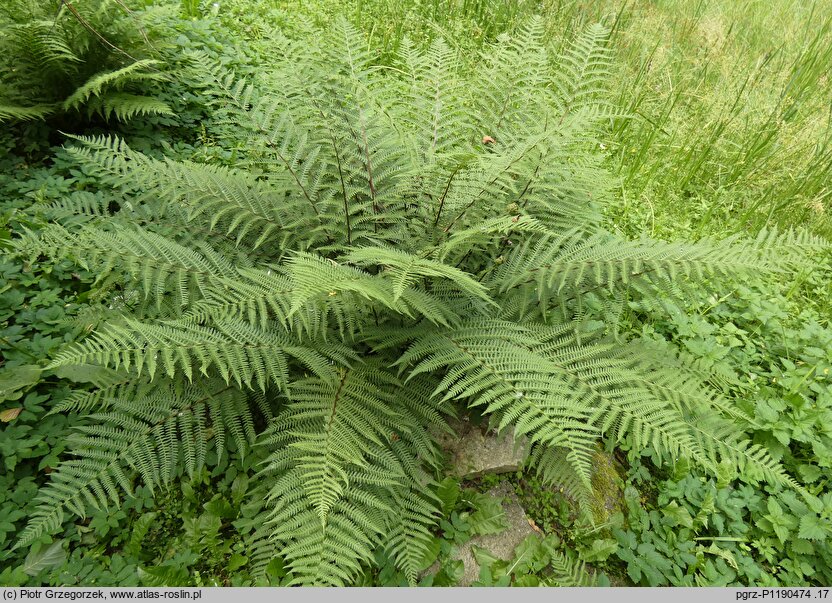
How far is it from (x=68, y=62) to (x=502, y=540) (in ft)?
10.4

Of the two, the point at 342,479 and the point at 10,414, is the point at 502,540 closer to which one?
the point at 342,479

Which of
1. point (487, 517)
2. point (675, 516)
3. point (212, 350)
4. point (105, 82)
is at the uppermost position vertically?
point (105, 82)

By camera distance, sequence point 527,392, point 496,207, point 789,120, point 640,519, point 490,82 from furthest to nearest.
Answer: point 789,120
point 490,82
point 496,207
point 640,519
point 527,392

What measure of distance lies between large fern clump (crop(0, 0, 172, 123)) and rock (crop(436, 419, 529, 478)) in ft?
7.32

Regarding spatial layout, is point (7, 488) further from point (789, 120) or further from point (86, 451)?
point (789, 120)

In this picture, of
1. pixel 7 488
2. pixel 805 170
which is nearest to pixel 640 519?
pixel 7 488

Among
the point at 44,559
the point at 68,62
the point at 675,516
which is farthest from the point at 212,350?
the point at 68,62

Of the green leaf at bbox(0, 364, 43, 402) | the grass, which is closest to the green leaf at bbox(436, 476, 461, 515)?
the green leaf at bbox(0, 364, 43, 402)

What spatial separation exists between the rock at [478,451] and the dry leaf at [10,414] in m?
1.49

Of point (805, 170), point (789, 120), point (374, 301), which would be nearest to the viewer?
point (374, 301)

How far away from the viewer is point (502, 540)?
180 centimetres

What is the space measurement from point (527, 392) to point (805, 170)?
9.90ft

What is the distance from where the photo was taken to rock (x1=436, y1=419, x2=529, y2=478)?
1900mm

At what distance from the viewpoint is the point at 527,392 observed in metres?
1.56
